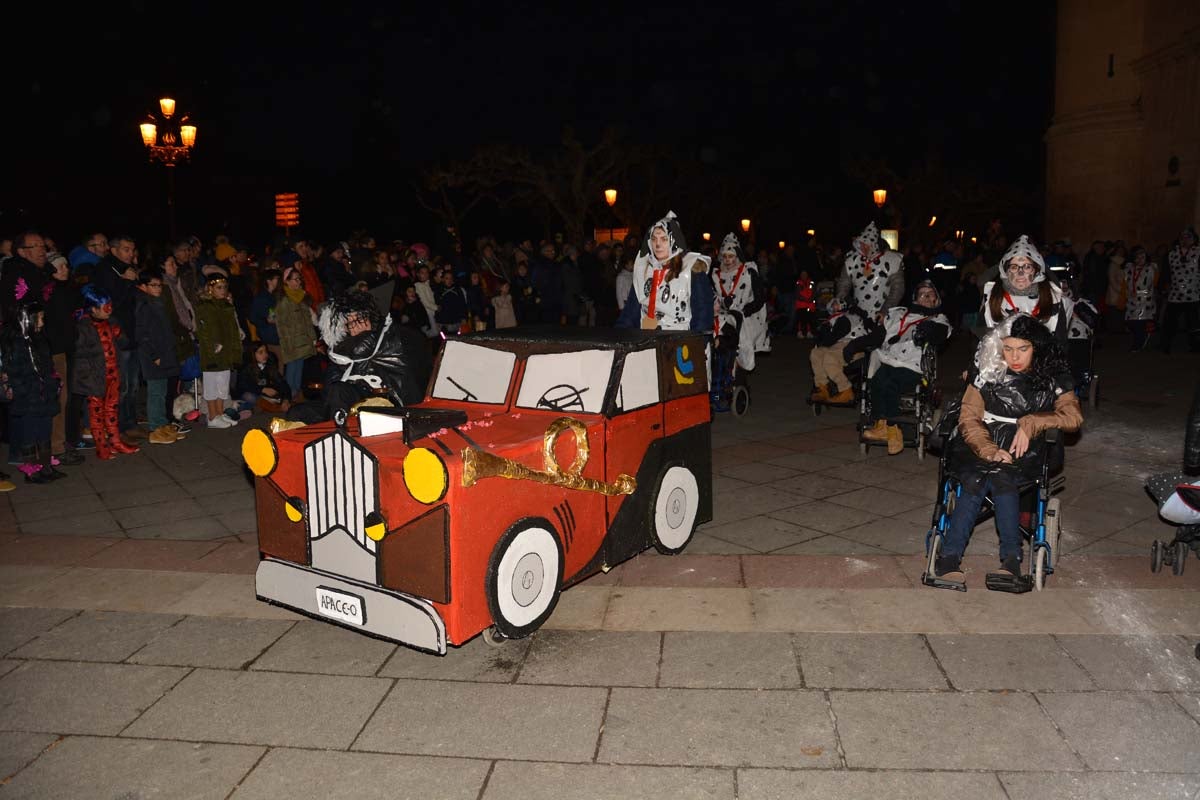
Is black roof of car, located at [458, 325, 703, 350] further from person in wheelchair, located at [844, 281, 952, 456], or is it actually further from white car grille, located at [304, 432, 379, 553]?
person in wheelchair, located at [844, 281, 952, 456]

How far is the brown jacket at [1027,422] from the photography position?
203 inches

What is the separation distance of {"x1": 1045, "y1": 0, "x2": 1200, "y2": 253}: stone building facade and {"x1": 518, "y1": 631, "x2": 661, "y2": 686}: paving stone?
25105 mm

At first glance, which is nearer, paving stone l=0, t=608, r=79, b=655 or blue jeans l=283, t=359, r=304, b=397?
paving stone l=0, t=608, r=79, b=655

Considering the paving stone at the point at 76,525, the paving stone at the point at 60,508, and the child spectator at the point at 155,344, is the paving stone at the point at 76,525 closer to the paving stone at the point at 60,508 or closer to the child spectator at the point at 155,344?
the paving stone at the point at 60,508

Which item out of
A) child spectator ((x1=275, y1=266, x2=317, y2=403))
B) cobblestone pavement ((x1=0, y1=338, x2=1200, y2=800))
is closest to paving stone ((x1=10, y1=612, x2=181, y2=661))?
cobblestone pavement ((x1=0, y1=338, x2=1200, y2=800))

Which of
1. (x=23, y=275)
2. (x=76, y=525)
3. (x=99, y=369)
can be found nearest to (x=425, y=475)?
(x=76, y=525)

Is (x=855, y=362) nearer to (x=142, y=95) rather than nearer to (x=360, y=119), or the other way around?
(x=142, y=95)

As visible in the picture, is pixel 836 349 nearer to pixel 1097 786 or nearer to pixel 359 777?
pixel 1097 786

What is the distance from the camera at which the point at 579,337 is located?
5.46 meters

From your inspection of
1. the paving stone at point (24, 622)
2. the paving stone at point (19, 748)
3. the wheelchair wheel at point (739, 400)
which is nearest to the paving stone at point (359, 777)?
the paving stone at point (19, 748)

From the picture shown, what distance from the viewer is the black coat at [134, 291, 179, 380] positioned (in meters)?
9.43

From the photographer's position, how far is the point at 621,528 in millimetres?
5246

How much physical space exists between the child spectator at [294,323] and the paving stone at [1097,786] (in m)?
9.22

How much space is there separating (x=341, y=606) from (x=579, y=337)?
209 cm
